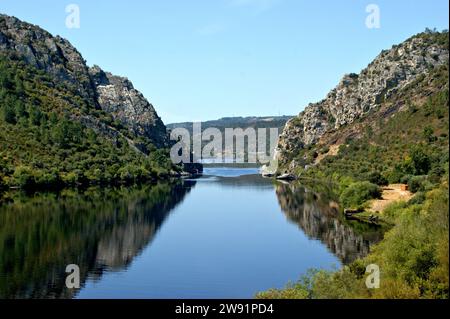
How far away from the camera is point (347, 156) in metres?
174

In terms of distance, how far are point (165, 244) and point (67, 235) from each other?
13747 millimetres

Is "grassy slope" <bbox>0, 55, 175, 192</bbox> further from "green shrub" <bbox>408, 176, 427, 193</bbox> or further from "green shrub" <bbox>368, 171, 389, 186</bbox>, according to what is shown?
"green shrub" <bbox>408, 176, 427, 193</bbox>

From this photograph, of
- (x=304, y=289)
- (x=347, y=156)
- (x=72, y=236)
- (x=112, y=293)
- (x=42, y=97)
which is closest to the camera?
(x=304, y=289)

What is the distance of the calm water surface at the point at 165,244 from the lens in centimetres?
5247

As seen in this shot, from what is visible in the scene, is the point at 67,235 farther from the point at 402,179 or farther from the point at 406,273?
the point at 402,179

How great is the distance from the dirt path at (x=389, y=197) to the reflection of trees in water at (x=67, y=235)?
36.4m

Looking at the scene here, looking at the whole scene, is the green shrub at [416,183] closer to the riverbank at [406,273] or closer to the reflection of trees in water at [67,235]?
the reflection of trees in water at [67,235]

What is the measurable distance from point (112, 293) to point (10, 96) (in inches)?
5659

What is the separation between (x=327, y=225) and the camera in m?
88.8

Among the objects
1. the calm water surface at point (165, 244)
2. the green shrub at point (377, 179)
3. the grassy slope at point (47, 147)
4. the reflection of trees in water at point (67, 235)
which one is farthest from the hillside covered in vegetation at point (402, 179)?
the grassy slope at point (47, 147)

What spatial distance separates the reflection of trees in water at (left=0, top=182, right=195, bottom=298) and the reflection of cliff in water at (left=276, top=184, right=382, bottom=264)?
24105mm
